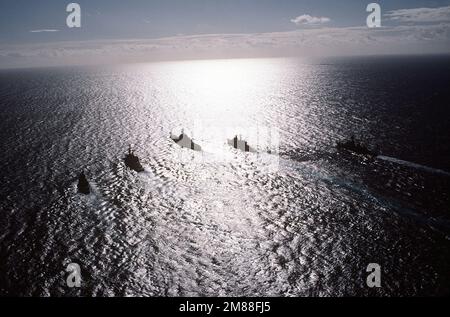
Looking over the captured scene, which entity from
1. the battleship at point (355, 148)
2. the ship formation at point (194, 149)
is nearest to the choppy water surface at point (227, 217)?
the ship formation at point (194, 149)

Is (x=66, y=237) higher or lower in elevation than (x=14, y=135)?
lower

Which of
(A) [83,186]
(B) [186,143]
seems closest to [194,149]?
(B) [186,143]

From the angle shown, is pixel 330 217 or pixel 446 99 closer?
pixel 330 217

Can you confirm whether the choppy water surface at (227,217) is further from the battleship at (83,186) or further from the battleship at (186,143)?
the battleship at (186,143)

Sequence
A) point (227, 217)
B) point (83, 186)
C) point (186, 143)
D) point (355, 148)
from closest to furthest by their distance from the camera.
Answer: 1. point (227, 217)
2. point (83, 186)
3. point (355, 148)
4. point (186, 143)

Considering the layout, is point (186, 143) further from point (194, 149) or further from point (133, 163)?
point (133, 163)

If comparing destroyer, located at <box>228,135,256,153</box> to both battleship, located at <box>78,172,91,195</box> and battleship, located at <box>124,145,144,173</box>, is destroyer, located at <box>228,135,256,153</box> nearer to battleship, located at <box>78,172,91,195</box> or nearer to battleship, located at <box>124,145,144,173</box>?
battleship, located at <box>124,145,144,173</box>

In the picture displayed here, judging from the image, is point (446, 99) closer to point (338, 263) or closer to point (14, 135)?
point (338, 263)

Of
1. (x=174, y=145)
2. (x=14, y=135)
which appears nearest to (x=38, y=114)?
(x=14, y=135)
